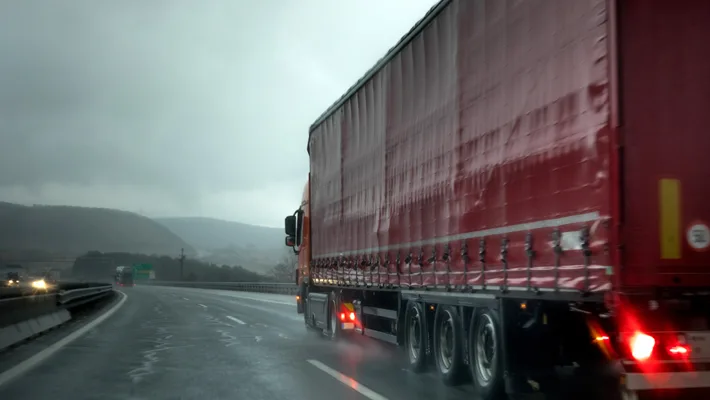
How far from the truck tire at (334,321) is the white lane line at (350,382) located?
3112 mm

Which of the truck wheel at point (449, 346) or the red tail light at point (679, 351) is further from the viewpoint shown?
the truck wheel at point (449, 346)

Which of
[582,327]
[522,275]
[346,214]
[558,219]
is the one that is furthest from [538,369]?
[346,214]

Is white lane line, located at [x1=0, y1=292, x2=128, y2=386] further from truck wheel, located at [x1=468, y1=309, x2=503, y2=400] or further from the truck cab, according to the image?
truck wheel, located at [x1=468, y1=309, x2=503, y2=400]

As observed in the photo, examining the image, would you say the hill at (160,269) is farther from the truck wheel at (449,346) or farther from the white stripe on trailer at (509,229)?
the truck wheel at (449,346)

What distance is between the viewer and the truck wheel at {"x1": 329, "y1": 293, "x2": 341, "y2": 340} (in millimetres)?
15664

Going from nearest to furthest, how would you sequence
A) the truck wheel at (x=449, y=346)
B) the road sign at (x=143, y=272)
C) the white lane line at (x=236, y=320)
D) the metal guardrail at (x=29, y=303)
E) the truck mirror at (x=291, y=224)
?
the truck wheel at (x=449, y=346) → the metal guardrail at (x=29, y=303) → the truck mirror at (x=291, y=224) → the white lane line at (x=236, y=320) → the road sign at (x=143, y=272)

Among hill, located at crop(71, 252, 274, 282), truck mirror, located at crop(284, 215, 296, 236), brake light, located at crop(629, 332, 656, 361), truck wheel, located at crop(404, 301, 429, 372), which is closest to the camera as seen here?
brake light, located at crop(629, 332, 656, 361)

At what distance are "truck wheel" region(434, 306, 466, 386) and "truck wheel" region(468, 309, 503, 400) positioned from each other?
1.36 feet

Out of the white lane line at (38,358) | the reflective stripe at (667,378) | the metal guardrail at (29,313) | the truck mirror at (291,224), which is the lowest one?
the white lane line at (38,358)

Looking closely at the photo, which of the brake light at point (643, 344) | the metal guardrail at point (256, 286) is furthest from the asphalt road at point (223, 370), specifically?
the metal guardrail at point (256, 286)

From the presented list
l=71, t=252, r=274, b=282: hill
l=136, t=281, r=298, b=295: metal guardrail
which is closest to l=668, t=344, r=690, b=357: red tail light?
l=136, t=281, r=298, b=295: metal guardrail

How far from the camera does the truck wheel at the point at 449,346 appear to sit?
9.38 metres

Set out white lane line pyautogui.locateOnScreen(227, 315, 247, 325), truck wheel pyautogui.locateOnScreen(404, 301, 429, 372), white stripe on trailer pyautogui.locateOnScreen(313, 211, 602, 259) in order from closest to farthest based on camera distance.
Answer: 1. white stripe on trailer pyautogui.locateOnScreen(313, 211, 602, 259)
2. truck wheel pyautogui.locateOnScreen(404, 301, 429, 372)
3. white lane line pyautogui.locateOnScreen(227, 315, 247, 325)

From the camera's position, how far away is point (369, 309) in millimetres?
13836
